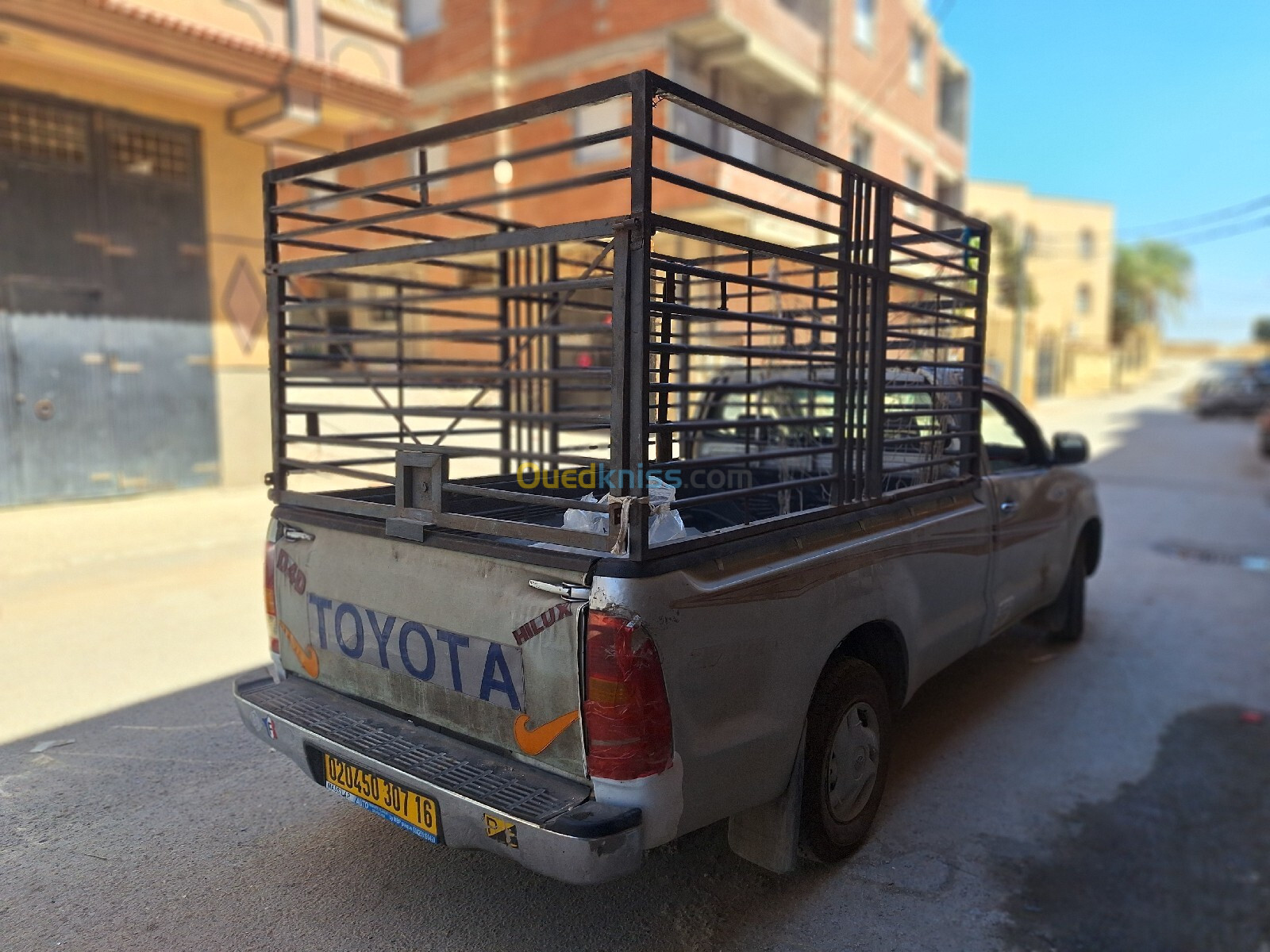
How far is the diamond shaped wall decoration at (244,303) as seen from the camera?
1045 cm

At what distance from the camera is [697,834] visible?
2.57 m

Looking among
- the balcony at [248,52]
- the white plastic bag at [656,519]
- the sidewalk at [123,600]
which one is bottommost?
the sidewalk at [123,600]

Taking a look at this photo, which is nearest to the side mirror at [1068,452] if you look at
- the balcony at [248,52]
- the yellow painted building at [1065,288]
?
the balcony at [248,52]

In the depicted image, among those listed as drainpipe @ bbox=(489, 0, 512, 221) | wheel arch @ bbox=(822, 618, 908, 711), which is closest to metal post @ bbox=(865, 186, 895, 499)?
wheel arch @ bbox=(822, 618, 908, 711)

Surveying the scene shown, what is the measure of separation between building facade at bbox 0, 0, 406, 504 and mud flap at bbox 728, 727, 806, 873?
8.97 meters

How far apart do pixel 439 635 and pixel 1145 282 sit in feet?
196

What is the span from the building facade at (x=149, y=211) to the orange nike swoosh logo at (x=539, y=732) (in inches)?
336

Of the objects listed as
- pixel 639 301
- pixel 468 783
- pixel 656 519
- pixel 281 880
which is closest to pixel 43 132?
pixel 281 880

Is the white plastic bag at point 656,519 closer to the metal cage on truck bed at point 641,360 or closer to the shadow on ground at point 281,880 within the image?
the metal cage on truck bed at point 641,360

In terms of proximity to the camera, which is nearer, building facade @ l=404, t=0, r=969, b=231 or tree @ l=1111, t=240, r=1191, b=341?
building facade @ l=404, t=0, r=969, b=231

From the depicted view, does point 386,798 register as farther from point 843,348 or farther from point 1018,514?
point 1018,514

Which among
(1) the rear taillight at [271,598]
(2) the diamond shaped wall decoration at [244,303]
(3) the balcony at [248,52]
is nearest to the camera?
(1) the rear taillight at [271,598]

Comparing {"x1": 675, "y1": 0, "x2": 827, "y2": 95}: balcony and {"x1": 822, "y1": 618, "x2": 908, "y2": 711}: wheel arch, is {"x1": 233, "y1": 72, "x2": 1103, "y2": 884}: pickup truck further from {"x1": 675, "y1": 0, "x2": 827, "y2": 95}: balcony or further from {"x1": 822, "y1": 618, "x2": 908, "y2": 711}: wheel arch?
{"x1": 675, "y1": 0, "x2": 827, "y2": 95}: balcony

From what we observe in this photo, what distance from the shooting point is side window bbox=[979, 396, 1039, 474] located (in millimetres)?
4844
